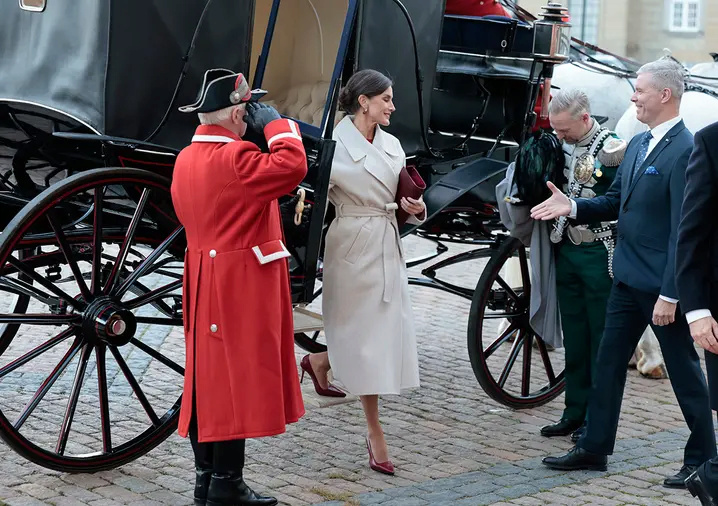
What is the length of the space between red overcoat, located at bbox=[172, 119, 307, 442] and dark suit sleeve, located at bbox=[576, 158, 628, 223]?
1.43 m

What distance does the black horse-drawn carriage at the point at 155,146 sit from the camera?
4.47 metres

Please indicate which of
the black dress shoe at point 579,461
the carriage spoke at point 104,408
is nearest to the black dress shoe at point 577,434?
the black dress shoe at point 579,461

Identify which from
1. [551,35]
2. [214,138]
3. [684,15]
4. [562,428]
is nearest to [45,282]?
[214,138]

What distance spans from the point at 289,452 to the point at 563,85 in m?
4.12

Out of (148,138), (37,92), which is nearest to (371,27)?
(148,138)

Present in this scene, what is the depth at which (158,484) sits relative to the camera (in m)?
4.62

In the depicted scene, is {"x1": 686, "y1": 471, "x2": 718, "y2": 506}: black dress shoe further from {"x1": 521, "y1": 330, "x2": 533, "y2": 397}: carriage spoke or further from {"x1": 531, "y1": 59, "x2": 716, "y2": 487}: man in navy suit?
{"x1": 521, "y1": 330, "x2": 533, "y2": 397}: carriage spoke

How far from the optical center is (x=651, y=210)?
15.4ft

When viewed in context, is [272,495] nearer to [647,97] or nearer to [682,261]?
[682,261]

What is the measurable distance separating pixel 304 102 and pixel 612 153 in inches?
67.9

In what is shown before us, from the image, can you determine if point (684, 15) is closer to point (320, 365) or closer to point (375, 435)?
point (320, 365)

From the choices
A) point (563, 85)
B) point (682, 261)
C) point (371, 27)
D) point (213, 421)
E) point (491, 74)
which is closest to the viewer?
point (682, 261)

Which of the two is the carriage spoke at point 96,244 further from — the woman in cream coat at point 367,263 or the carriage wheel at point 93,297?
the woman in cream coat at point 367,263

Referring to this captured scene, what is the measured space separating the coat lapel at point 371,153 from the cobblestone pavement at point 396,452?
1.13 m
